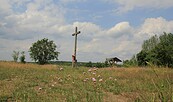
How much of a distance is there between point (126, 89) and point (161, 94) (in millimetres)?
6505

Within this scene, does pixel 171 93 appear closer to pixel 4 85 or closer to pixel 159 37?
pixel 4 85

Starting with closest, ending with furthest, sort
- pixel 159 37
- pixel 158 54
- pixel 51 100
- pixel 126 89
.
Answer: pixel 51 100 → pixel 126 89 → pixel 158 54 → pixel 159 37

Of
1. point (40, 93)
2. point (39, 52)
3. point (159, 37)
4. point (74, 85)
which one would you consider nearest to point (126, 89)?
point (74, 85)

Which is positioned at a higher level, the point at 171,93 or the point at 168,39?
the point at 168,39

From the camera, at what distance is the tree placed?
7438 centimetres

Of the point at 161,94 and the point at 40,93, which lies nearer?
the point at 161,94

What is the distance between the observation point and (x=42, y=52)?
74688 millimetres

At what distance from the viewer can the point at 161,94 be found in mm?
2146

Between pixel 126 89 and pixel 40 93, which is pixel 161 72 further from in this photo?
pixel 126 89

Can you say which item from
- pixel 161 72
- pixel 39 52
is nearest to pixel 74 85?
pixel 161 72

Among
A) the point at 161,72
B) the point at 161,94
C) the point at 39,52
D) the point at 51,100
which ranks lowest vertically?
the point at 51,100

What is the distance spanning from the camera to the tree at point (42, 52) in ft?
244

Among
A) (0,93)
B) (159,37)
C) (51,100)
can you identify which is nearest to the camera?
(51,100)

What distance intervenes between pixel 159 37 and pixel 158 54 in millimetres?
20398
